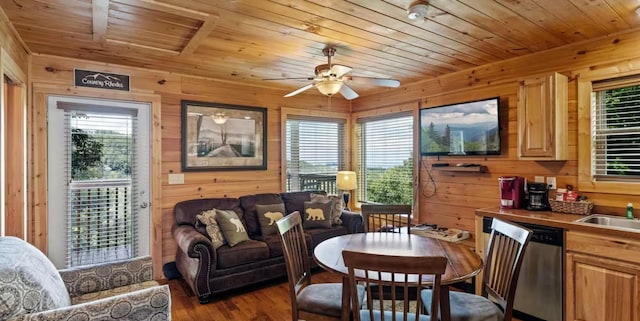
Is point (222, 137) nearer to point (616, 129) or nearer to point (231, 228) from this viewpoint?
point (231, 228)

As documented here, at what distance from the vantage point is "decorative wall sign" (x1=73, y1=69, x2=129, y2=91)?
3480mm

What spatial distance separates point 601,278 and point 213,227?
3.30 m

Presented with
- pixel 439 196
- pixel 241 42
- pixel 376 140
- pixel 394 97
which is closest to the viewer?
pixel 241 42

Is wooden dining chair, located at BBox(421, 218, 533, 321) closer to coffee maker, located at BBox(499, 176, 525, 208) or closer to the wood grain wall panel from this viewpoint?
coffee maker, located at BBox(499, 176, 525, 208)

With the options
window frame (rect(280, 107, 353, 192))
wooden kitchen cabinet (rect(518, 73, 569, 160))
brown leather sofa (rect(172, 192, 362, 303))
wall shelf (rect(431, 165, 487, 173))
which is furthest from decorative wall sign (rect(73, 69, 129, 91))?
wooden kitchen cabinet (rect(518, 73, 569, 160))

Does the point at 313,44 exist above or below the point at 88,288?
above

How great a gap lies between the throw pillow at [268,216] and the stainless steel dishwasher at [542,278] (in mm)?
2489

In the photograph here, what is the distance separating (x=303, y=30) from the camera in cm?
270

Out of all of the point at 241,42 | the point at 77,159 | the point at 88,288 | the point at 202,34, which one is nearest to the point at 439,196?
the point at 241,42

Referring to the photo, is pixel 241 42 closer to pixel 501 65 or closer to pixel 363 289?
pixel 363 289

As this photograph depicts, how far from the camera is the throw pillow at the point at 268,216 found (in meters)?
3.95

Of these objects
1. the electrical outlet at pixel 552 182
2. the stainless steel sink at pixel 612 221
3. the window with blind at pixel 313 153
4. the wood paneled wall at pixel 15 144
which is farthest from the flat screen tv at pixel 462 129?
the wood paneled wall at pixel 15 144

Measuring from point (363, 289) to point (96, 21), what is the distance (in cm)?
272

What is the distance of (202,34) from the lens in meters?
2.77
